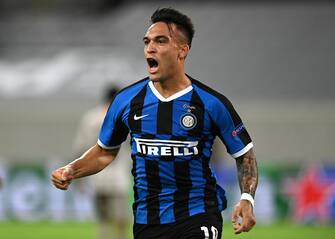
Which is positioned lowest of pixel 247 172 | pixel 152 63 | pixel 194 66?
pixel 247 172

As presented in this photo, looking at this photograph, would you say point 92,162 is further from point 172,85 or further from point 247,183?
point 247,183

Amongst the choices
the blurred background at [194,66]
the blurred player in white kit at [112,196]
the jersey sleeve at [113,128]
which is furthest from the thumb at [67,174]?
the blurred background at [194,66]

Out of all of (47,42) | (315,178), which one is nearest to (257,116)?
(315,178)

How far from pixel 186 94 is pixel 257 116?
14967mm

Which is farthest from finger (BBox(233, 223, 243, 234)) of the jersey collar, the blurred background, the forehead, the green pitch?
the blurred background

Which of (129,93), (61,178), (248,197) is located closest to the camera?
(248,197)

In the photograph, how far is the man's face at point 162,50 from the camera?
225 inches

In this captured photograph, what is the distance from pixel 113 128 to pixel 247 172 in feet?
3.10

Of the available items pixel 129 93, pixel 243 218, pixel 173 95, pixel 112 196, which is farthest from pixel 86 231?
pixel 243 218

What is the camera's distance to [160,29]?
579 centimetres

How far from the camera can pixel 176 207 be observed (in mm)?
5684

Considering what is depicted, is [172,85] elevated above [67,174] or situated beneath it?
elevated above

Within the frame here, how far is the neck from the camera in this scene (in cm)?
586

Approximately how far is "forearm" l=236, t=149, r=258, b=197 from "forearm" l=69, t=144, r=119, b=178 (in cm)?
91
